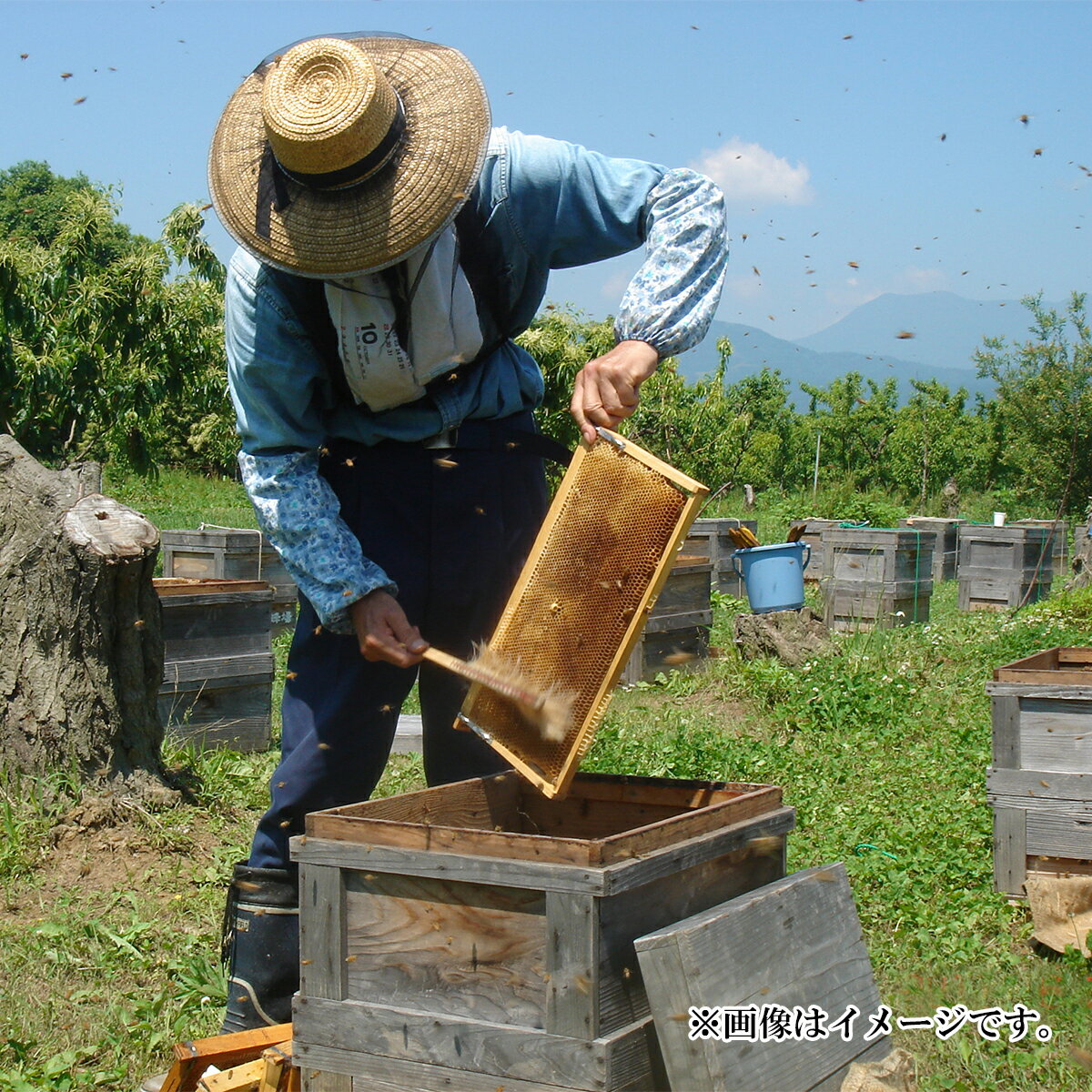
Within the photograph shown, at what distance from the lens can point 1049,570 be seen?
458 inches

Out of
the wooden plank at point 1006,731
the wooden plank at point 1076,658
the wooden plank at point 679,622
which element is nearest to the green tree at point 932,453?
the wooden plank at point 679,622

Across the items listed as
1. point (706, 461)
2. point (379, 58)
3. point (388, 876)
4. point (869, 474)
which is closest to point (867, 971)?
point (388, 876)

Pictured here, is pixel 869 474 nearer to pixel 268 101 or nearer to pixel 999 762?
pixel 999 762

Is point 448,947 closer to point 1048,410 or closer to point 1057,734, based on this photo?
point 1057,734

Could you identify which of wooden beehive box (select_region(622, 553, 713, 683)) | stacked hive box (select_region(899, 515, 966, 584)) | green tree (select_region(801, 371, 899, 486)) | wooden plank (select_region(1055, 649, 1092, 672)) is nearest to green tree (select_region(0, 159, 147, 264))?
green tree (select_region(801, 371, 899, 486))

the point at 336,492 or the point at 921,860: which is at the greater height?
the point at 336,492

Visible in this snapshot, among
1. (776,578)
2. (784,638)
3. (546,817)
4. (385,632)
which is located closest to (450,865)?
(385,632)

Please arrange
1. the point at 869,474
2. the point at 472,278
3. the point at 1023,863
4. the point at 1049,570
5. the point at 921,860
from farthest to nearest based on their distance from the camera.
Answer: the point at 869,474
the point at 1049,570
the point at 921,860
the point at 1023,863
the point at 472,278

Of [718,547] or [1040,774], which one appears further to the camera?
[718,547]

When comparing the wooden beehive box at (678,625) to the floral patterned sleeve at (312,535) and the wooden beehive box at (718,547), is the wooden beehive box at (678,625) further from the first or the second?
the floral patterned sleeve at (312,535)

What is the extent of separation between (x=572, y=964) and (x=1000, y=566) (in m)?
10.3

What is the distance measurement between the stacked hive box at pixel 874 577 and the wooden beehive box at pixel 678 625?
6.93 ft

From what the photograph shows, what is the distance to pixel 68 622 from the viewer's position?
3578 millimetres

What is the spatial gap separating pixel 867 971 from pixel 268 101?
1717 millimetres
